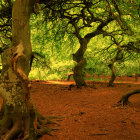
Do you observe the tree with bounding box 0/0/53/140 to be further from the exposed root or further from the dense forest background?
the dense forest background

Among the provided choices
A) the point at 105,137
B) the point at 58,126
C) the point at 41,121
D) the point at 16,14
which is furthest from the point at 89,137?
the point at 16,14

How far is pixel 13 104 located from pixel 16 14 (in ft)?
8.11

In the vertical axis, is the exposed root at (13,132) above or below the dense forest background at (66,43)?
below

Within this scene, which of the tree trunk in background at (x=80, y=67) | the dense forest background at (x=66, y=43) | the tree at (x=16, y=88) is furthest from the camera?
the tree trunk in background at (x=80, y=67)

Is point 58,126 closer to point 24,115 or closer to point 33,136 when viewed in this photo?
point 24,115

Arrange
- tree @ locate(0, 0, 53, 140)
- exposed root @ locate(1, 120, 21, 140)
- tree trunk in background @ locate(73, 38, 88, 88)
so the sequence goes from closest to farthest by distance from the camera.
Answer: exposed root @ locate(1, 120, 21, 140) < tree @ locate(0, 0, 53, 140) < tree trunk in background @ locate(73, 38, 88, 88)

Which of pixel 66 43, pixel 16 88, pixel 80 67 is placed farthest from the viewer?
pixel 66 43

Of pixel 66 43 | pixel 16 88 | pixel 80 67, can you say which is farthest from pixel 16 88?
pixel 66 43

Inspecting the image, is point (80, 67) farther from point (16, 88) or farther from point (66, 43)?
point (16, 88)

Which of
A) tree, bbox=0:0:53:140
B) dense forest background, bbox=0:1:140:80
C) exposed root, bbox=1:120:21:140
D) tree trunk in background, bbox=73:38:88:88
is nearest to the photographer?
exposed root, bbox=1:120:21:140

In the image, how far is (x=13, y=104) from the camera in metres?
4.51

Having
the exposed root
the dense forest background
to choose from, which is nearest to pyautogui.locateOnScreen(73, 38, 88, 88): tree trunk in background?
the dense forest background

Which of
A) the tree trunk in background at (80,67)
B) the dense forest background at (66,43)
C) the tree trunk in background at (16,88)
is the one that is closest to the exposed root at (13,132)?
the tree trunk in background at (16,88)

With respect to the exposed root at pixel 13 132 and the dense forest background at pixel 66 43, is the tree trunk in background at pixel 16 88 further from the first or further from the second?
the dense forest background at pixel 66 43
